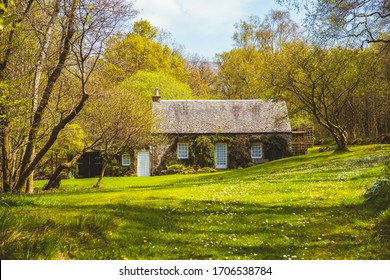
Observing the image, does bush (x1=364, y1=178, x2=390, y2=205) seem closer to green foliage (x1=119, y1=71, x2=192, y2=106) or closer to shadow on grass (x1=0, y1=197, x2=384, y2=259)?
shadow on grass (x1=0, y1=197, x2=384, y2=259)

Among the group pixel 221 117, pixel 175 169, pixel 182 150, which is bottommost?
pixel 175 169

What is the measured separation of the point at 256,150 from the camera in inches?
1625

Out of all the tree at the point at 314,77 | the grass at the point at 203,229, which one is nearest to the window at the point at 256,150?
the tree at the point at 314,77

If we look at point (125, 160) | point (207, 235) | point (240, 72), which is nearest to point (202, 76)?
point (240, 72)

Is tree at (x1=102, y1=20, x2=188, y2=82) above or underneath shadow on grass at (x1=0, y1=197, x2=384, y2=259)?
above

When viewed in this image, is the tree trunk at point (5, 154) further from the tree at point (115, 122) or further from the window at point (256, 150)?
the window at point (256, 150)

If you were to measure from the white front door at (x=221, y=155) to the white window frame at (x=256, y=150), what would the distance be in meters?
3.14

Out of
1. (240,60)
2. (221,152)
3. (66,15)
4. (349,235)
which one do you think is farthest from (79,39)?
(240,60)

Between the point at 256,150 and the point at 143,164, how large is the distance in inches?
499

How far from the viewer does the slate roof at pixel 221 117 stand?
134ft

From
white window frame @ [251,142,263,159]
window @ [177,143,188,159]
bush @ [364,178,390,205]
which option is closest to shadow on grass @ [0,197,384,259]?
bush @ [364,178,390,205]

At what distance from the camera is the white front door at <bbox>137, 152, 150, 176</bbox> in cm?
4056

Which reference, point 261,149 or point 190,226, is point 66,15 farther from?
point 261,149

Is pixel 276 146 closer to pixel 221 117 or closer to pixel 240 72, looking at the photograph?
pixel 221 117
